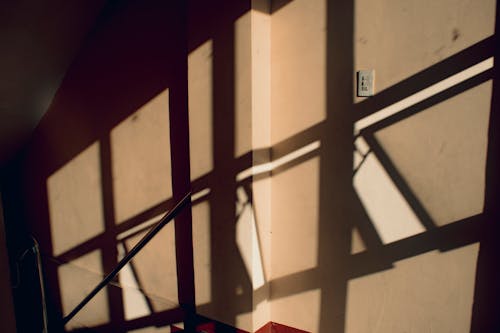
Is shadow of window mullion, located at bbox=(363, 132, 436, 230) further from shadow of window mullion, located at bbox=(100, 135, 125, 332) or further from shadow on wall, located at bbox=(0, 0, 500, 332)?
shadow of window mullion, located at bbox=(100, 135, 125, 332)

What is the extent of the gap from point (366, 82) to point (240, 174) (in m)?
0.69

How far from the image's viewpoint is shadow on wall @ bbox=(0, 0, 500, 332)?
1414 mm

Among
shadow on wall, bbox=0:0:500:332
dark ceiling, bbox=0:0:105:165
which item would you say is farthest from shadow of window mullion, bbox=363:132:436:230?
dark ceiling, bbox=0:0:105:165

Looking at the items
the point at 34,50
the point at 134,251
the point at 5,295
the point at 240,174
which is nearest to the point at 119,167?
the point at 134,251

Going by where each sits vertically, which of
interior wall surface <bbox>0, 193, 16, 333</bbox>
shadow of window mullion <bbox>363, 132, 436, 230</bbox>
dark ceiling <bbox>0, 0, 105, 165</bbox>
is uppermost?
dark ceiling <bbox>0, 0, 105, 165</bbox>

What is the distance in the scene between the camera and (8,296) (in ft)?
3.03

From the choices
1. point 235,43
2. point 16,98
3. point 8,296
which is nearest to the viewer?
point 8,296

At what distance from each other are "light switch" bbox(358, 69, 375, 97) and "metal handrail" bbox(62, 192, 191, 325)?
104 cm

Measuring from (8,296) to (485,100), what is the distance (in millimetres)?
1677

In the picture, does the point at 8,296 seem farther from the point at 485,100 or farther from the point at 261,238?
the point at 485,100

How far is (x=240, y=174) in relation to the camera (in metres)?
1.67

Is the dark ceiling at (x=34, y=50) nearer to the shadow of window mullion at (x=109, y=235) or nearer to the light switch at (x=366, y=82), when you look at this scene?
the shadow of window mullion at (x=109, y=235)

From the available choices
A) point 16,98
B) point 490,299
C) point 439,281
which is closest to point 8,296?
point 439,281

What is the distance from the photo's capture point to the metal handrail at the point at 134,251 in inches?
75.3
